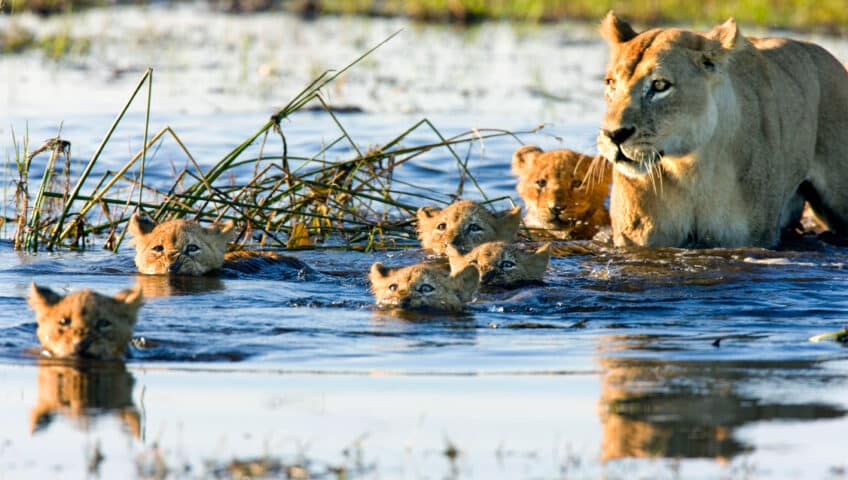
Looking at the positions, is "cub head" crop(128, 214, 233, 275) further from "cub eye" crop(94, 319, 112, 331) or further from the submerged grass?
"cub eye" crop(94, 319, 112, 331)

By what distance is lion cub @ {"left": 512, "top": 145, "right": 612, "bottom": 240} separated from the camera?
1093 cm

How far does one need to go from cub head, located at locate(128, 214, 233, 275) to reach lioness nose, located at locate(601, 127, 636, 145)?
2.45 metres

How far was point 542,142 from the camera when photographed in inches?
634

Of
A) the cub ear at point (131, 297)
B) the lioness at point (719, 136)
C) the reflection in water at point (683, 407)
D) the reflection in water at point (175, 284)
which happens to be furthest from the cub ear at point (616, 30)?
the cub ear at point (131, 297)

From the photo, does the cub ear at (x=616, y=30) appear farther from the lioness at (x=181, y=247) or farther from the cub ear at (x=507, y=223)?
the lioness at (x=181, y=247)

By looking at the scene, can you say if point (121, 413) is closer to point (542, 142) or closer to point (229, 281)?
point (229, 281)

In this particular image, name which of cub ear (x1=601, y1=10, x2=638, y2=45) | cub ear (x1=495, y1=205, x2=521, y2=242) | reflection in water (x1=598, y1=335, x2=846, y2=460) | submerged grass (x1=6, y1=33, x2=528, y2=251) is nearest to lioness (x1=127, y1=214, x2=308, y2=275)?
submerged grass (x1=6, y1=33, x2=528, y2=251)

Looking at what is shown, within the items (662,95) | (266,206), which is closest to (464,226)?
(266,206)

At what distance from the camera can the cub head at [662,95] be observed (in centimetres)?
858

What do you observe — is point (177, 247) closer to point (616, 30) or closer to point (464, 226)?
point (464, 226)

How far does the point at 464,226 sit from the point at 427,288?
5.61 ft

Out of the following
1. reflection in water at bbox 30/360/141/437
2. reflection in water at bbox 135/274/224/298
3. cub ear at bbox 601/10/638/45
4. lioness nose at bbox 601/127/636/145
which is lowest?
reflection in water at bbox 30/360/141/437

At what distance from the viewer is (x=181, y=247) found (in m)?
8.98

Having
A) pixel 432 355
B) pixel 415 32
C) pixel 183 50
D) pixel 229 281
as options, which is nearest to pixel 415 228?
pixel 229 281
